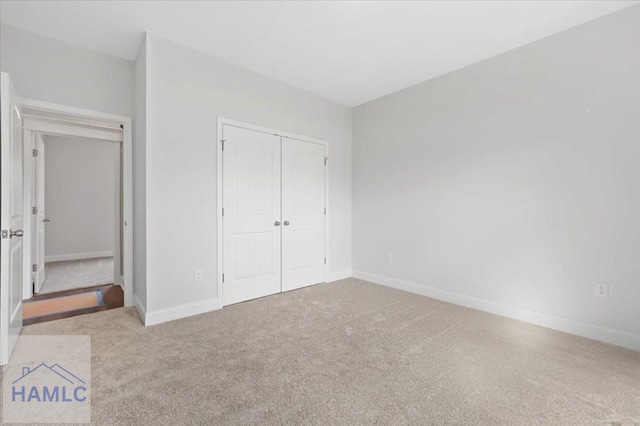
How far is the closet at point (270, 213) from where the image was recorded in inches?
127

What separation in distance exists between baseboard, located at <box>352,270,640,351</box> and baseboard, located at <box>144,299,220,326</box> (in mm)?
2290

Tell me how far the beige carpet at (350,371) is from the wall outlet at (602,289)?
0.42 metres

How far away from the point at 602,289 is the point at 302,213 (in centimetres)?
306

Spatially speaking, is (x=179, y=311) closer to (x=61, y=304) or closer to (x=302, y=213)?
(x=61, y=304)

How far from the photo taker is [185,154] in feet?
9.44

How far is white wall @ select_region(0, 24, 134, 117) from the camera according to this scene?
100 inches

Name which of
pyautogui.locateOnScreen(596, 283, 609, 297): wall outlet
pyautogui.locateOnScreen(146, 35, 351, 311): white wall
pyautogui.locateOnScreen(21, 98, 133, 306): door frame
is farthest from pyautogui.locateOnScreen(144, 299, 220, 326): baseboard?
pyautogui.locateOnScreen(596, 283, 609, 297): wall outlet

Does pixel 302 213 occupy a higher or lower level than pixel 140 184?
lower

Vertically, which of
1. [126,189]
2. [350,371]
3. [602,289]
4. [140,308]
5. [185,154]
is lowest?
[350,371]

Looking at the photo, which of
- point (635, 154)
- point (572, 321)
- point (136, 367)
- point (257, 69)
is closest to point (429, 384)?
point (572, 321)

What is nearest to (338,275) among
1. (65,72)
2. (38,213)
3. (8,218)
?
(8,218)

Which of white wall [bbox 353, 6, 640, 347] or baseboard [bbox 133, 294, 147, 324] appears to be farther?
baseboard [bbox 133, 294, 147, 324]

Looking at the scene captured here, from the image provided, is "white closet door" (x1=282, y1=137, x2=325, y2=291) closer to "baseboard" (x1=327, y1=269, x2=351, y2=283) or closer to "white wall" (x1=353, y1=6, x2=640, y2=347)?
"baseboard" (x1=327, y1=269, x2=351, y2=283)

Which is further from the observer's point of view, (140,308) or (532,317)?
(140,308)
